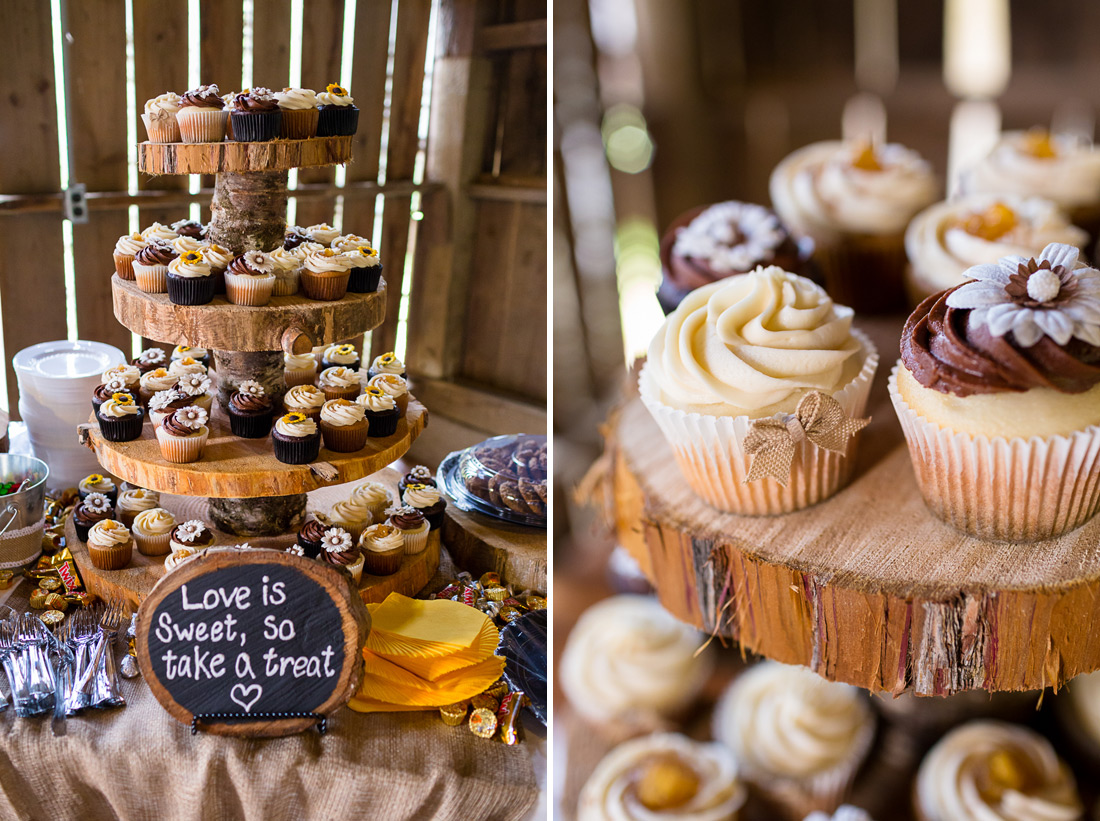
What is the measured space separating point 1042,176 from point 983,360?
118 centimetres

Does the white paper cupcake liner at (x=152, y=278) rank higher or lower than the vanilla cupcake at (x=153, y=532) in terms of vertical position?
higher

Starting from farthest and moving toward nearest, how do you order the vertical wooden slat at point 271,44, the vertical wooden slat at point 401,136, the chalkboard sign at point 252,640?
the vertical wooden slat at point 401,136
the vertical wooden slat at point 271,44
the chalkboard sign at point 252,640

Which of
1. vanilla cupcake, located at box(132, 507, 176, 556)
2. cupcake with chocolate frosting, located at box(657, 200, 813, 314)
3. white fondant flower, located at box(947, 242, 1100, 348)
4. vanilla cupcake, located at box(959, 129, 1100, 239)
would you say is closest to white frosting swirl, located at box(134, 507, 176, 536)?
vanilla cupcake, located at box(132, 507, 176, 556)

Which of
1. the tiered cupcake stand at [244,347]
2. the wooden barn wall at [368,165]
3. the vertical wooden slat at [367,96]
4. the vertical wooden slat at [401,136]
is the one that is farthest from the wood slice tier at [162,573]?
the vertical wooden slat at [367,96]

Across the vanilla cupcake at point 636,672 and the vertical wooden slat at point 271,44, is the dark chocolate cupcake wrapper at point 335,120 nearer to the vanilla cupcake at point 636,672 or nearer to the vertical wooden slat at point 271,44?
the vanilla cupcake at point 636,672

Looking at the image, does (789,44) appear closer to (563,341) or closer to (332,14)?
(563,341)

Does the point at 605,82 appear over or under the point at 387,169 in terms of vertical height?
over

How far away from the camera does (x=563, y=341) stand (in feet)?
9.73

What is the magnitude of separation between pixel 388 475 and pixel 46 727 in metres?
1.02

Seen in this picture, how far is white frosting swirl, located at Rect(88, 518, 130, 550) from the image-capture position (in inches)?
67.4

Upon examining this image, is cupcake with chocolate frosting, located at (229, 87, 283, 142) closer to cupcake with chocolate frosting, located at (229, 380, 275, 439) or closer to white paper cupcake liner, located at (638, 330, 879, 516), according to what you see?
cupcake with chocolate frosting, located at (229, 380, 275, 439)

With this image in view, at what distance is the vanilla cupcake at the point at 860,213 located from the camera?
1699mm

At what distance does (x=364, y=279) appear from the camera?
169 cm

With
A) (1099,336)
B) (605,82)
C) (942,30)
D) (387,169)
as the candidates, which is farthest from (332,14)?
(1099,336)
